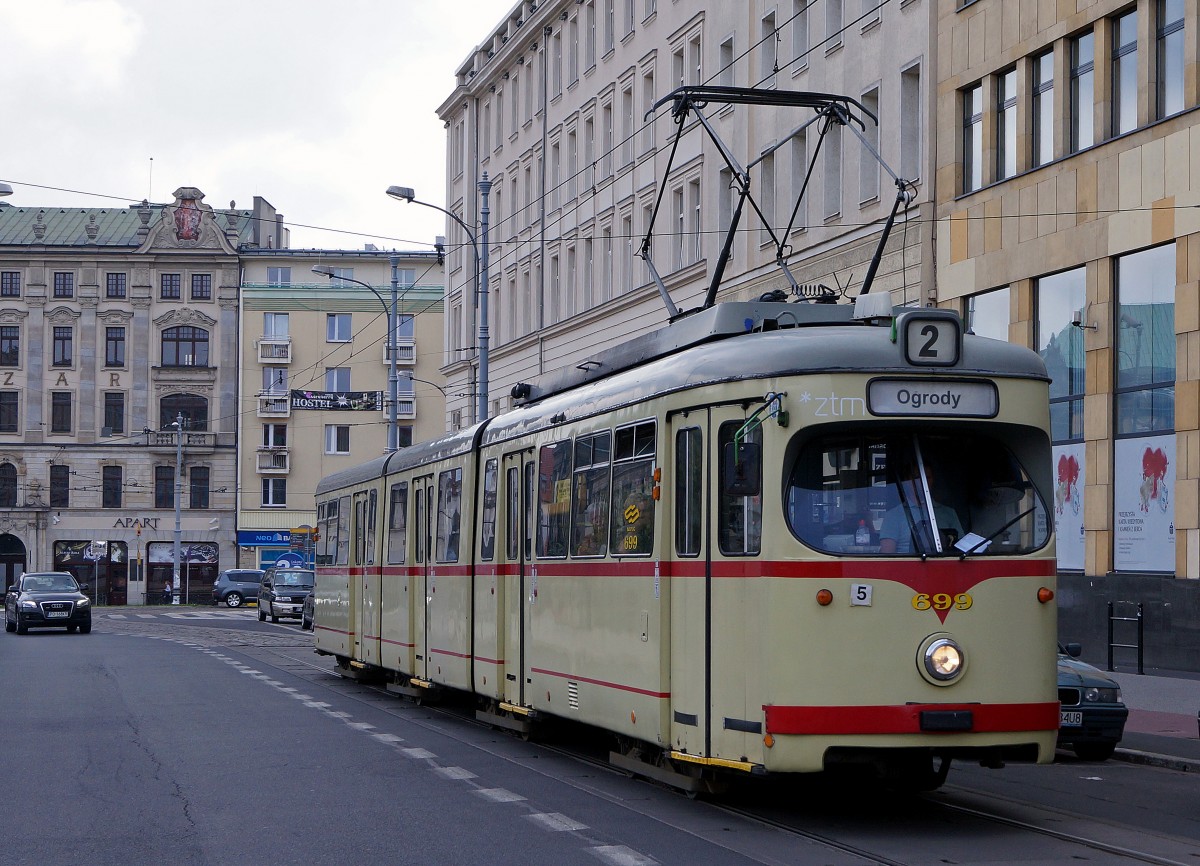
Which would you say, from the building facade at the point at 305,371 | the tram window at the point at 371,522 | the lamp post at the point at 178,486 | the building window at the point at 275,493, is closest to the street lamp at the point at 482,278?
the tram window at the point at 371,522

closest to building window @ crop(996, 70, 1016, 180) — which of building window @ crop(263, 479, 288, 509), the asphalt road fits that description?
the asphalt road

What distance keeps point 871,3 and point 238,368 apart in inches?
2262

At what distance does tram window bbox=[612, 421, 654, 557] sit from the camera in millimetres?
11914

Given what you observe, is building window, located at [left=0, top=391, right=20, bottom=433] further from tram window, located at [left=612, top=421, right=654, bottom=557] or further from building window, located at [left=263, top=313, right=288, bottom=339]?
tram window, located at [left=612, top=421, right=654, bottom=557]

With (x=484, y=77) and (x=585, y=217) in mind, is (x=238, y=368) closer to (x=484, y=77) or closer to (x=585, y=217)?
(x=484, y=77)

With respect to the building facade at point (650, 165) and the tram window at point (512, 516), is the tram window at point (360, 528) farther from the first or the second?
the tram window at point (512, 516)

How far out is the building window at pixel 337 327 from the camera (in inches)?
3376

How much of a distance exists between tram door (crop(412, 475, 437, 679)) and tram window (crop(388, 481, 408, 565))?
57 centimetres

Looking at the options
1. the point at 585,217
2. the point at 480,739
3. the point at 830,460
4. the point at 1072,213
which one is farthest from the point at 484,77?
the point at 830,460

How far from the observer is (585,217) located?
49.8m

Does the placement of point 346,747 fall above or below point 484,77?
below

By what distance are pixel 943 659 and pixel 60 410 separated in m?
79.6

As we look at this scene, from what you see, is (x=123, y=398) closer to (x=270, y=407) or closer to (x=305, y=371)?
(x=270, y=407)

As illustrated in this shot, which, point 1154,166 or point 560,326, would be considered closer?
point 1154,166
